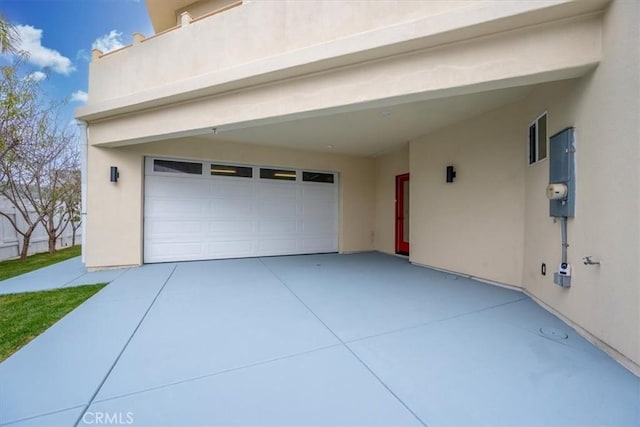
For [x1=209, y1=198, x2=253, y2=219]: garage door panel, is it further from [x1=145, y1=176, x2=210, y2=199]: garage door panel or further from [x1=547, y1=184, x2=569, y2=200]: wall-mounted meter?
[x1=547, y1=184, x2=569, y2=200]: wall-mounted meter

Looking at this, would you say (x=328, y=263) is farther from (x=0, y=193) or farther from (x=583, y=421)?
(x=0, y=193)

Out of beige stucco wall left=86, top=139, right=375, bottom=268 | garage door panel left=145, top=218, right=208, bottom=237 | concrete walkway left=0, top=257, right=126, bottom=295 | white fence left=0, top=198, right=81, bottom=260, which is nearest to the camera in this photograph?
concrete walkway left=0, top=257, right=126, bottom=295

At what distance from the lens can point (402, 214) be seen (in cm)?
756

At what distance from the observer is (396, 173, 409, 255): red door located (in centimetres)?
746

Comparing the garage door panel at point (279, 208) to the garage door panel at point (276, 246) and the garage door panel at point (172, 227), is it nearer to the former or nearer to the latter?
the garage door panel at point (276, 246)

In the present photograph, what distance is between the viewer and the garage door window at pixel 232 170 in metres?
6.87

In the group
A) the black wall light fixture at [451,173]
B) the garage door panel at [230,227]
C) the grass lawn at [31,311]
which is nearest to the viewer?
the grass lawn at [31,311]

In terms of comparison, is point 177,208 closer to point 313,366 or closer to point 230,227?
point 230,227

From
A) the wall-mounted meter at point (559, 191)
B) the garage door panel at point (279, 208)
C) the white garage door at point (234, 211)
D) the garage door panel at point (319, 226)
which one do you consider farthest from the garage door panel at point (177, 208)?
the wall-mounted meter at point (559, 191)

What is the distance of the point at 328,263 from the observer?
6629mm

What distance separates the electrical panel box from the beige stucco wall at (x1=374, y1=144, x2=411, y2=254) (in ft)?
13.4

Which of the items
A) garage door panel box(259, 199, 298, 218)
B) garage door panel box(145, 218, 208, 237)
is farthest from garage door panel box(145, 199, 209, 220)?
garage door panel box(259, 199, 298, 218)

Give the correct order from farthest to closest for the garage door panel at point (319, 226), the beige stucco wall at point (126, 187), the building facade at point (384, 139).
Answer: the garage door panel at point (319, 226), the beige stucco wall at point (126, 187), the building facade at point (384, 139)

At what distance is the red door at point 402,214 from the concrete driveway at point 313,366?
11.6 ft
